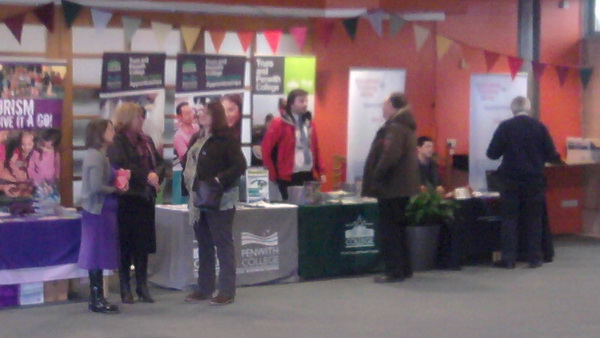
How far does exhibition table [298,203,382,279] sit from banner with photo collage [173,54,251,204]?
5.16 feet

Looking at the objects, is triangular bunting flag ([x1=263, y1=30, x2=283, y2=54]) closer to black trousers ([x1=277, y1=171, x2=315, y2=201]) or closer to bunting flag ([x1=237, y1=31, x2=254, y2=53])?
bunting flag ([x1=237, y1=31, x2=254, y2=53])

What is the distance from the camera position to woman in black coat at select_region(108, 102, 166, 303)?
24.3ft

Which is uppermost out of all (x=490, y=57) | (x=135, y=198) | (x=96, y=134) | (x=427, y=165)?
(x=490, y=57)

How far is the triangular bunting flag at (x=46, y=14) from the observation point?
9.17 metres

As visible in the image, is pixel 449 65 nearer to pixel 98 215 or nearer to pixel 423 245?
pixel 423 245

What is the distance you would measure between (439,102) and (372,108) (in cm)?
92

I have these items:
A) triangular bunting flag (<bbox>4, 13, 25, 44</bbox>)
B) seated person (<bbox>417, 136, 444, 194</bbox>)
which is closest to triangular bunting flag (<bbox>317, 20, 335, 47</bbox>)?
seated person (<bbox>417, 136, 444, 194</bbox>)

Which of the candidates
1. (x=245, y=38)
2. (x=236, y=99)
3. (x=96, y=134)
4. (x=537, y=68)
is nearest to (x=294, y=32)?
(x=245, y=38)

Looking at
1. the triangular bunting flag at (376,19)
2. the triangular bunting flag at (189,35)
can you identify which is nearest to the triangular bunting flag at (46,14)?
the triangular bunting flag at (189,35)

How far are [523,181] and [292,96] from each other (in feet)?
7.54

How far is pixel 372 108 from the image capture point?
34.8 ft

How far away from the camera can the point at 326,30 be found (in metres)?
10.5

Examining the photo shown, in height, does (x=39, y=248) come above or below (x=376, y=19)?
below

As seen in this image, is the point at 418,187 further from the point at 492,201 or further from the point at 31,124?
the point at 31,124
